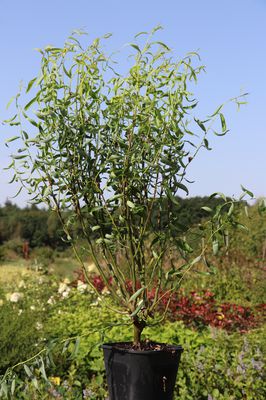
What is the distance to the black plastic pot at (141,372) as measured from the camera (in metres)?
3.21

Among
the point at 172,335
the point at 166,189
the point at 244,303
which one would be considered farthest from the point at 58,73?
the point at 244,303

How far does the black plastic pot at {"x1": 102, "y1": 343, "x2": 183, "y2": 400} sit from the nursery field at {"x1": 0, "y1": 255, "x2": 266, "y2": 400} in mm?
157

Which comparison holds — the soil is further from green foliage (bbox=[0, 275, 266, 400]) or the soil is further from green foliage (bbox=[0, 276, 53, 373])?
green foliage (bbox=[0, 276, 53, 373])

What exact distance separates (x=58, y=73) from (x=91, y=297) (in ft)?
19.9

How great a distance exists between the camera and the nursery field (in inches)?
187

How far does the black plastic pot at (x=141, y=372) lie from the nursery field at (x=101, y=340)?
16 centimetres

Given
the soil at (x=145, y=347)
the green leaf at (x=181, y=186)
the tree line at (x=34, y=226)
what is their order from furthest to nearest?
the tree line at (x=34, y=226), the soil at (x=145, y=347), the green leaf at (x=181, y=186)

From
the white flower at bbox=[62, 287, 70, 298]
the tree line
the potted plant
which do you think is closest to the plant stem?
the potted plant

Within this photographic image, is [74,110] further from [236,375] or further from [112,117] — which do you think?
[236,375]

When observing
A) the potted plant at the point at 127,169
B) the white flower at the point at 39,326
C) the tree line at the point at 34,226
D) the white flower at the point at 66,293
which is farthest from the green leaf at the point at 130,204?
the tree line at the point at 34,226

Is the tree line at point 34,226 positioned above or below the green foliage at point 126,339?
above

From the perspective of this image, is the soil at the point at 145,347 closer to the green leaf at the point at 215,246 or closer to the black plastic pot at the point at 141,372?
the black plastic pot at the point at 141,372

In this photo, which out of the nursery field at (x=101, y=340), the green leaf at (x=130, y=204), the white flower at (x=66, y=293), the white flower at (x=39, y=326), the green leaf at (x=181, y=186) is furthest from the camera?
the white flower at (x=66, y=293)

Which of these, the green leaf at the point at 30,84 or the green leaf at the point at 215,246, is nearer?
the green leaf at the point at 215,246
